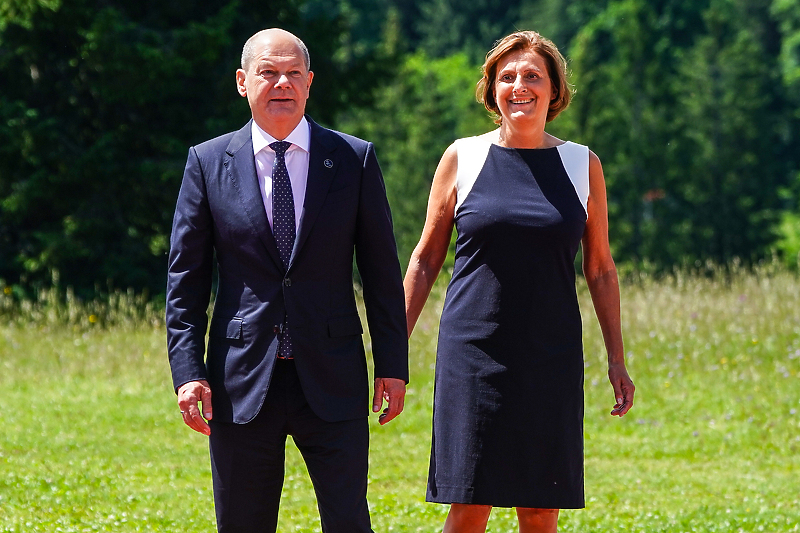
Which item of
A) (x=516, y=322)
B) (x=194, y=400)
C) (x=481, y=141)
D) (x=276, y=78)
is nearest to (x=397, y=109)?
(x=481, y=141)

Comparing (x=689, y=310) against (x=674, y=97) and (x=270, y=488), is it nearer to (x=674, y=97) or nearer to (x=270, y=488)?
(x=270, y=488)

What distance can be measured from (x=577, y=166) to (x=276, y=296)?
52.3 inches

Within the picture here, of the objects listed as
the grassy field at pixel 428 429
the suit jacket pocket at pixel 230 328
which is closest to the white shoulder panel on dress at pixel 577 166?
the suit jacket pocket at pixel 230 328

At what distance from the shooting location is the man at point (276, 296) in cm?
387

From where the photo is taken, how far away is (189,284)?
3.91 m

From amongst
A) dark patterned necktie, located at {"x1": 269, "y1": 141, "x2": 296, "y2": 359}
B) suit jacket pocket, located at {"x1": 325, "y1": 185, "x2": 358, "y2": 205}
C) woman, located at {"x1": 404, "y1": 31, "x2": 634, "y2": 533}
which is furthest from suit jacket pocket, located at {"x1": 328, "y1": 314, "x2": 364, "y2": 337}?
woman, located at {"x1": 404, "y1": 31, "x2": 634, "y2": 533}

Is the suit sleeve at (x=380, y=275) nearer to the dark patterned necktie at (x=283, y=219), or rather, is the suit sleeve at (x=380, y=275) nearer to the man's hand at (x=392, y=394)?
the man's hand at (x=392, y=394)

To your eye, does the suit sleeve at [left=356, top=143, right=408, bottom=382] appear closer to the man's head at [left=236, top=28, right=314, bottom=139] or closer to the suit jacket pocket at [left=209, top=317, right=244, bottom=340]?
the man's head at [left=236, top=28, right=314, bottom=139]

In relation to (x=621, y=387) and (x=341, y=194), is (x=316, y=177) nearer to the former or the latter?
(x=341, y=194)

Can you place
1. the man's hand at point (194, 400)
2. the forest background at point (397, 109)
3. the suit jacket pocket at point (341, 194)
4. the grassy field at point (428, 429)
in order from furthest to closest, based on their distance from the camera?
the forest background at point (397, 109) → the grassy field at point (428, 429) → the suit jacket pocket at point (341, 194) → the man's hand at point (194, 400)

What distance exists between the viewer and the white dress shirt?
396cm

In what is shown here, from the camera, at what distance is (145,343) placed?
12711 millimetres

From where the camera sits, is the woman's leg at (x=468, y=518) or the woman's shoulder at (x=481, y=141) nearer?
the woman's leg at (x=468, y=518)

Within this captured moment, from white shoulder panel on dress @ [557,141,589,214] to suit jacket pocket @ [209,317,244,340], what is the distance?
1408mm
